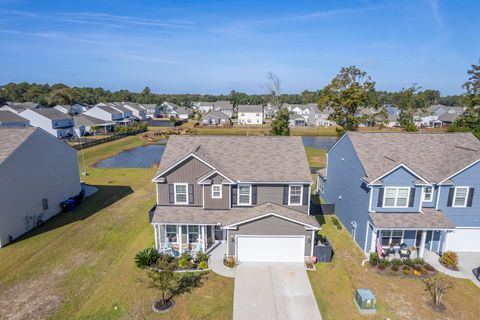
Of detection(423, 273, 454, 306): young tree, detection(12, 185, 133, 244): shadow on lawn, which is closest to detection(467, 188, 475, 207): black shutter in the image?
detection(423, 273, 454, 306): young tree

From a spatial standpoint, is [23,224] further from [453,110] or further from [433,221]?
[453,110]

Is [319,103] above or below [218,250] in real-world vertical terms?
above

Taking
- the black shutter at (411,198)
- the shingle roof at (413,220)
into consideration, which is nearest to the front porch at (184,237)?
the shingle roof at (413,220)

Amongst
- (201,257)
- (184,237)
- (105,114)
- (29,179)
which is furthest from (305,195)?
(105,114)

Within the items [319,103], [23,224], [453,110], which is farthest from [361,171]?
[453,110]

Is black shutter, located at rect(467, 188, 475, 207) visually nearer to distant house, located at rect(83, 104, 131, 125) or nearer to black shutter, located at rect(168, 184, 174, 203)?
black shutter, located at rect(168, 184, 174, 203)

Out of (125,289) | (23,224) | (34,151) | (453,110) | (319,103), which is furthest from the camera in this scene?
(453,110)
